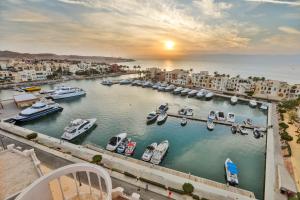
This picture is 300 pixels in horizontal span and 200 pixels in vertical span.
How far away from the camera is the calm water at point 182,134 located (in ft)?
62.1

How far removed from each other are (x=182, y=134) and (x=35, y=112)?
28.0 metres

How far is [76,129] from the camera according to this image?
2444 cm

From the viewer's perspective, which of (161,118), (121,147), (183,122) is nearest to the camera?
(121,147)

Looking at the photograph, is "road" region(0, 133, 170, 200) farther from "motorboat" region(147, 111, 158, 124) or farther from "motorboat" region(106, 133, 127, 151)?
"motorboat" region(147, 111, 158, 124)

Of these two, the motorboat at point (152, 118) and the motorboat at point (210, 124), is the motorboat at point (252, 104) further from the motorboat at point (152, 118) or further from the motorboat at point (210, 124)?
the motorboat at point (152, 118)

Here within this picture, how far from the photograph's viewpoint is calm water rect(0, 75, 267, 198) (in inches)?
745

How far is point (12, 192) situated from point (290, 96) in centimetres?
6077

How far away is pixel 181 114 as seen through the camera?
33.4m

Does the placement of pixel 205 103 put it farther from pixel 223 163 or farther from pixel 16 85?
pixel 16 85

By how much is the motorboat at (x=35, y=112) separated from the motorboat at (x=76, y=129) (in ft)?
34.1

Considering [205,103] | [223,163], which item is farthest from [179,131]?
[205,103]

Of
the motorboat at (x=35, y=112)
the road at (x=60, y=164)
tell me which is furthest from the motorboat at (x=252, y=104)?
the motorboat at (x=35, y=112)

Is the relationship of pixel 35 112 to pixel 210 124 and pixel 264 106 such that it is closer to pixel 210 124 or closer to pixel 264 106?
pixel 210 124

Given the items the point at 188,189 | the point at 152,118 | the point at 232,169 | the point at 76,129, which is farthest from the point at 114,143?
the point at 232,169
